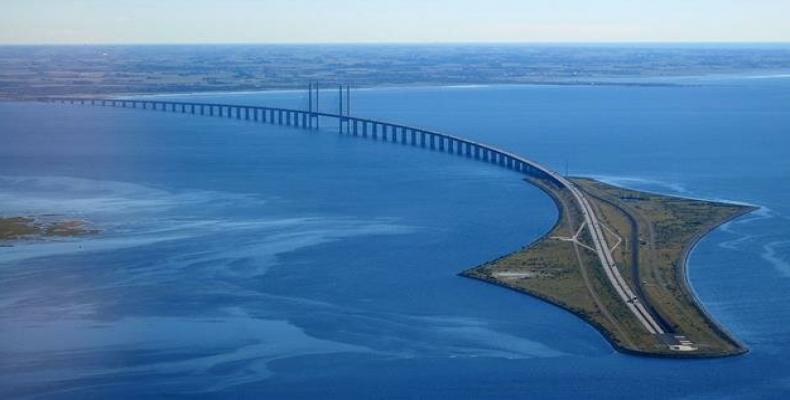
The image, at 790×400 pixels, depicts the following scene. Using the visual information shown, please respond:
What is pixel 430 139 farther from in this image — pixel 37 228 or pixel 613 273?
pixel 613 273

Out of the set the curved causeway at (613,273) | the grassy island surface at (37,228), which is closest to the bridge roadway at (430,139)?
the curved causeway at (613,273)

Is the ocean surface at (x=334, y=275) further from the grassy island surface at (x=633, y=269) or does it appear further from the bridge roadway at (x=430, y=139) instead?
the bridge roadway at (x=430, y=139)

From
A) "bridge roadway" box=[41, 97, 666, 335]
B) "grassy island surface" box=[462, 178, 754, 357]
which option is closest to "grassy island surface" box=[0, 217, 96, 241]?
"grassy island surface" box=[462, 178, 754, 357]

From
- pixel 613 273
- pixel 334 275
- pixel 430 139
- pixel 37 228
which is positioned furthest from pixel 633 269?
pixel 430 139

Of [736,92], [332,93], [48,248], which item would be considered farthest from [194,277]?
[736,92]

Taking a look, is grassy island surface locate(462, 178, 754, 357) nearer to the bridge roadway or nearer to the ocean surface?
the bridge roadway

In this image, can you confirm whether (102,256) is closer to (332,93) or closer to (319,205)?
(319,205)
